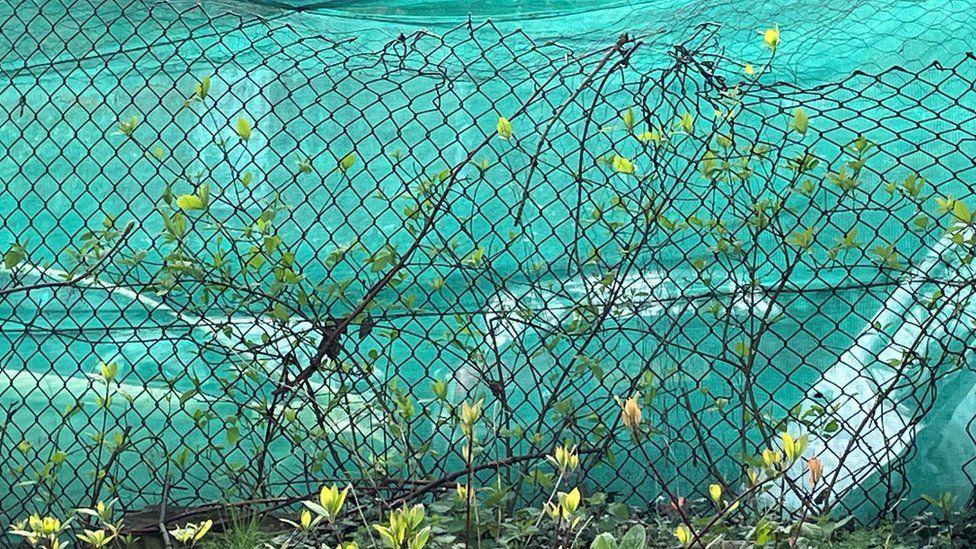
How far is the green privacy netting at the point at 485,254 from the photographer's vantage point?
308 centimetres

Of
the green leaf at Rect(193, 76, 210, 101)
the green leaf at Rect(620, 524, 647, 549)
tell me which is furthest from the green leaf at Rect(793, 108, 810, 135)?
the green leaf at Rect(193, 76, 210, 101)

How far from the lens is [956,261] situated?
3.12 metres

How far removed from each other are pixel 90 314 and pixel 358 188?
0.92 m

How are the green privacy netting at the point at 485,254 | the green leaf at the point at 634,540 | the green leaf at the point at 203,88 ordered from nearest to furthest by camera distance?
the green leaf at the point at 634,540 < the green leaf at the point at 203,88 < the green privacy netting at the point at 485,254

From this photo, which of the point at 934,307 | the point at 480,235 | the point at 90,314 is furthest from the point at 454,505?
the point at 90,314

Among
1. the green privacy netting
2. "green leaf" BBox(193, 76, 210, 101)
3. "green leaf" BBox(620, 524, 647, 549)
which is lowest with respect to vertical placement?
"green leaf" BBox(620, 524, 647, 549)

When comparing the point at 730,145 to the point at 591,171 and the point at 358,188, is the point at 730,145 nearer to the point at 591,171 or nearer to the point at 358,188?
the point at 591,171

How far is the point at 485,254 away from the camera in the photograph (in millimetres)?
3400

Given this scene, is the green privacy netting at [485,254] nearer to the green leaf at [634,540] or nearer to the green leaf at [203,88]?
the green leaf at [203,88]

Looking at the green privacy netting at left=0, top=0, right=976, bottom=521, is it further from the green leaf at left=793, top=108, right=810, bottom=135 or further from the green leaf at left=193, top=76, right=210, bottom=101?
the green leaf at left=793, top=108, right=810, bottom=135

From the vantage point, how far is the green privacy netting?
3084mm

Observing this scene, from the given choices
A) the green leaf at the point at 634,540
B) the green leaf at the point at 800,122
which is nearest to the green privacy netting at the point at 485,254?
the green leaf at the point at 800,122

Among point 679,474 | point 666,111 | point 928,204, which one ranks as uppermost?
point 666,111

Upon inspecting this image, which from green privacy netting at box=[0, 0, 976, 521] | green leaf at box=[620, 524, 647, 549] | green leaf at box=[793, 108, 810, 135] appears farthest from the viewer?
green privacy netting at box=[0, 0, 976, 521]
